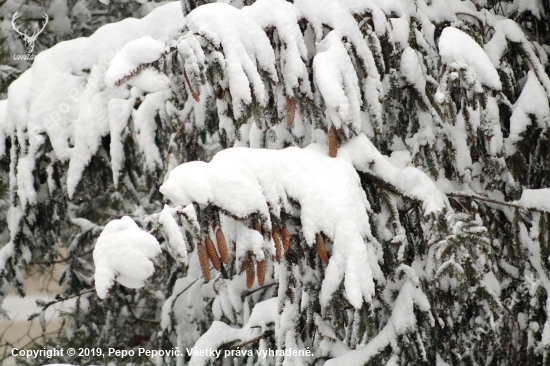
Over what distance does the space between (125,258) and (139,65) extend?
0.68 metres

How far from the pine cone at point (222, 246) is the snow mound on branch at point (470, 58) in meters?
1.14

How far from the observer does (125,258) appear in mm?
1410

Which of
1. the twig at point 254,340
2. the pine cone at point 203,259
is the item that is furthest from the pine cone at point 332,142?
the twig at point 254,340

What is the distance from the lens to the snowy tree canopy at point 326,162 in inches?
70.4

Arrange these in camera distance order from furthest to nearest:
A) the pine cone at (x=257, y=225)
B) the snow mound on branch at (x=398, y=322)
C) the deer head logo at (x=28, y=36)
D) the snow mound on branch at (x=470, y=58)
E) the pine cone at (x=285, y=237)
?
the deer head logo at (x=28, y=36) < the snow mound on branch at (x=398, y=322) < the snow mound on branch at (x=470, y=58) < the pine cone at (x=285, y=237) < the pine cone at (x=257, y=225)

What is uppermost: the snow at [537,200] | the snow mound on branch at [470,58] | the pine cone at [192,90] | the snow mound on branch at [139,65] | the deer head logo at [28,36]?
the deer head logo at [28,36]

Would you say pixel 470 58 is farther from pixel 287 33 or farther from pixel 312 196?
pixel 312 196

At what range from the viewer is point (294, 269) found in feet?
6.77

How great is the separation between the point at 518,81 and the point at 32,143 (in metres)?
2.36

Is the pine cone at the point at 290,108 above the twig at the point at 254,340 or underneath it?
above

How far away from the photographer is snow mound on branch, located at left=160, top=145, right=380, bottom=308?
5.47ft

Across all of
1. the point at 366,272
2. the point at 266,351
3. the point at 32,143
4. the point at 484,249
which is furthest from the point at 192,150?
the point at 484,249

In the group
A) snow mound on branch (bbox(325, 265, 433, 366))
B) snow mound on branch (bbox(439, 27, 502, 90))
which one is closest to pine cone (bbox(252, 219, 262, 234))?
snow mound on branch (bbox(325, 265, 433, 366))

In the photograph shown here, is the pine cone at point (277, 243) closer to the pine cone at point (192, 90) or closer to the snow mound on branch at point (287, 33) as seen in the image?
the pine cone at point (192, 90)
